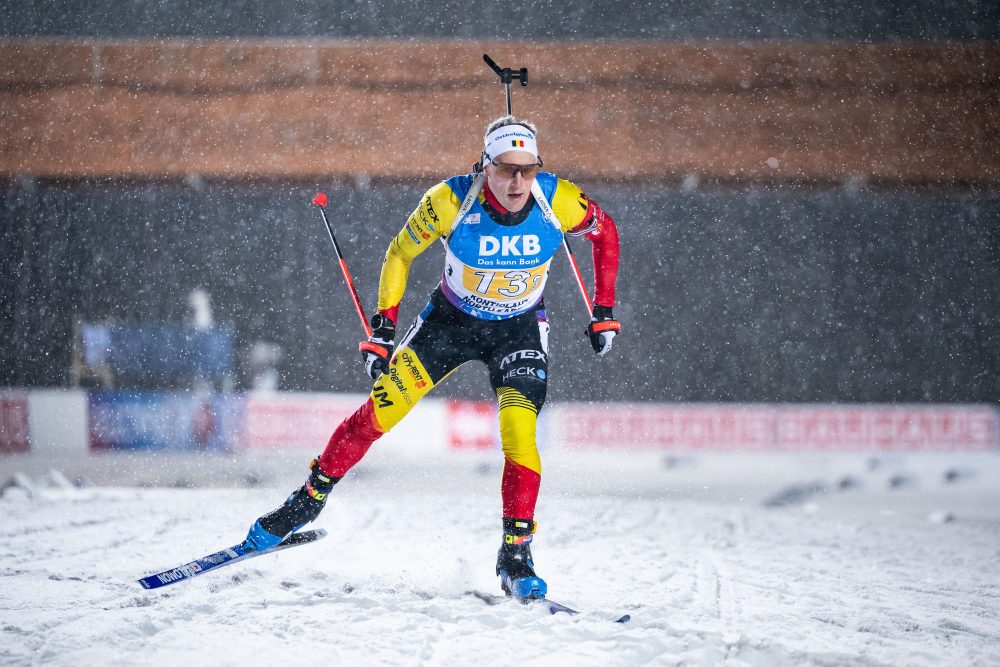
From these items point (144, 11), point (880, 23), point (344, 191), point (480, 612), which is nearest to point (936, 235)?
point (880, 23)

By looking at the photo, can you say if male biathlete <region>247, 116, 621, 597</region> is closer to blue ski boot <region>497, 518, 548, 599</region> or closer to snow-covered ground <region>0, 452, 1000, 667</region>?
blue ski boot <region>497, 518, 548, 599</region>

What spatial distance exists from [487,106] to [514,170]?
8.52 feet

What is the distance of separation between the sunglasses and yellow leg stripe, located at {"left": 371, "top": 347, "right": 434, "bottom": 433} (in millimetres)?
844

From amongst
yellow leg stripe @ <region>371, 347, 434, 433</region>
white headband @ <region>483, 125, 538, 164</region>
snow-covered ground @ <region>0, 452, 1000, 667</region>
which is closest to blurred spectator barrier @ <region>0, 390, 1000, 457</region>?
snow-covered ground @ <region>0, 452, 1000, 667</region>

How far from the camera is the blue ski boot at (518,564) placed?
2715 mm

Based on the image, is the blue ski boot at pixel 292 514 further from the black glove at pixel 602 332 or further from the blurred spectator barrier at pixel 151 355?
the blurred spectator barrier at pixel 151 355

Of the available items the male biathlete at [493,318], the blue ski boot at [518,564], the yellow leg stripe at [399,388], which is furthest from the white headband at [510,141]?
the blue ski boot at [518,564]

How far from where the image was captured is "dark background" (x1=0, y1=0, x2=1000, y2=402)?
605 cm

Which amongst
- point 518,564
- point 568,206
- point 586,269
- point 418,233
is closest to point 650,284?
point 586,269

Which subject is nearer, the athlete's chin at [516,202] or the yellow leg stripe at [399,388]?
the athlete's chin at [516,202]

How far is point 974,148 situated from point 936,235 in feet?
3.70

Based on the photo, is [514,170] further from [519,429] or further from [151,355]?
[151,355]

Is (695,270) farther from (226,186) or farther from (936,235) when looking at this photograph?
(226,186)

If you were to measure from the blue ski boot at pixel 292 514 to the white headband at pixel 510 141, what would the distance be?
1466mm
